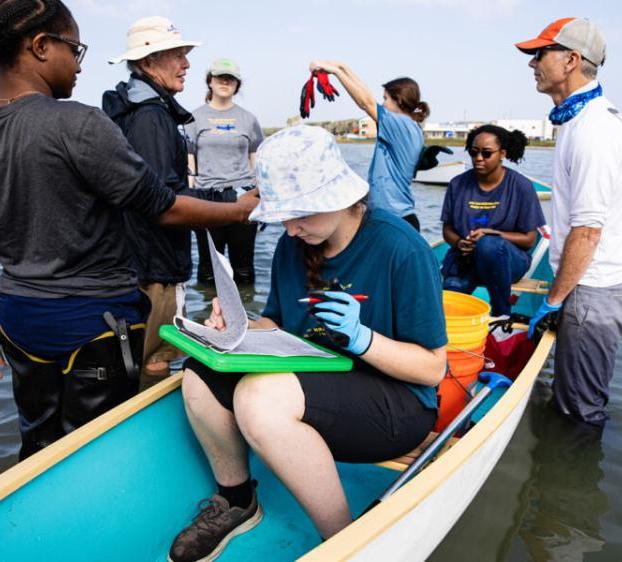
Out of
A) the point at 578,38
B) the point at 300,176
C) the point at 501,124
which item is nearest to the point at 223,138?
the point at 578,38

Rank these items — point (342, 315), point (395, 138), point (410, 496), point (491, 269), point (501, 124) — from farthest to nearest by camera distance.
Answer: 1. point (501, 124)
2. point (491, 269)
3. point (395, 138)
4. point (342, 315)
5. point (410, 496)

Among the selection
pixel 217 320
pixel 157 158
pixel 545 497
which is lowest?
pixel 545 497

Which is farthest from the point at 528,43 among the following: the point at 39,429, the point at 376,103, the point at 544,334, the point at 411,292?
the point at 39,429

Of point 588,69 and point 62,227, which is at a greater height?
point 588,69

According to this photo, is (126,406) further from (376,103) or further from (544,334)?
(376,103)

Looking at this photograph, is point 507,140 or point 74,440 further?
point 507,140

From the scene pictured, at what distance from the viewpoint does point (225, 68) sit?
524cm

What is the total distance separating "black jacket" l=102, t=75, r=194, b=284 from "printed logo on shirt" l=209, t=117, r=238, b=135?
8.75 ft

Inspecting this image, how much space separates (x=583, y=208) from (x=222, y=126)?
388 cm

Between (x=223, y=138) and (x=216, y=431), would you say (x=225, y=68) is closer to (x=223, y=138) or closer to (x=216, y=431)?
(x=223, y=138)

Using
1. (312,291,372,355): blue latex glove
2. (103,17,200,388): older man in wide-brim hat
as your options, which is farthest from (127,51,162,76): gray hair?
(312,291,372,355): blue latex glove

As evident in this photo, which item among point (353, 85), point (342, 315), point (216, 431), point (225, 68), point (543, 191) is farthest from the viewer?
point (543, 191)

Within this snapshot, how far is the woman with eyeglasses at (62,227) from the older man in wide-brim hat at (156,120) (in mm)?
607

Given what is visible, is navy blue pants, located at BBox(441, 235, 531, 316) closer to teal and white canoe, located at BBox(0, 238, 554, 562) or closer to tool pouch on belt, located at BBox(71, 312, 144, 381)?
teal and white canoe, located at BBox(0, 238, 554, 562)
